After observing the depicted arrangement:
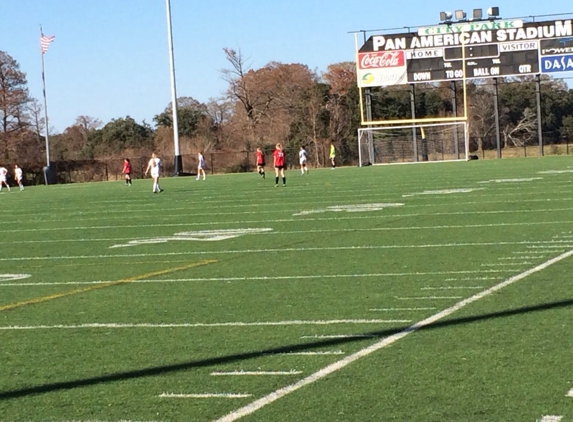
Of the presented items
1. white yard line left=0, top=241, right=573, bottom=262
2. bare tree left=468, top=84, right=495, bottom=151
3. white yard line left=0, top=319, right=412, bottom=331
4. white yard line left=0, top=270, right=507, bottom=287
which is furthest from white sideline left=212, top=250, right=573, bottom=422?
bare tree left=468, top=84, right=495, bottom=151

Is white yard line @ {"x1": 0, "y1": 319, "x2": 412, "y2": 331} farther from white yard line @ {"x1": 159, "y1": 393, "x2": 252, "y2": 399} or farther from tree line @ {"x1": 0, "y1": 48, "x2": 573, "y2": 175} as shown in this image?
tree line @ {"x1": 0, "y1": 48, "x2": 573, "y2": 175}

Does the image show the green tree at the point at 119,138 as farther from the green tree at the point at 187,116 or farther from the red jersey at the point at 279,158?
the red jersey at the point at 279,158

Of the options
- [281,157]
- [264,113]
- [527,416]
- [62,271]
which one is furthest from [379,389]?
[264,113]

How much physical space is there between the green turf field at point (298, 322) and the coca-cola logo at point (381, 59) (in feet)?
118

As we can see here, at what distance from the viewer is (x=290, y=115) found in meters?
79.6

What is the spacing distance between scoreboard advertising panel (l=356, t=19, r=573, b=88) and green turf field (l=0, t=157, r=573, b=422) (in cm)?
3513

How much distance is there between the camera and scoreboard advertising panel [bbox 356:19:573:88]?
5047 cm

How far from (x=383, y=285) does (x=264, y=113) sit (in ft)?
239

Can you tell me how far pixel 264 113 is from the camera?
81875 mm

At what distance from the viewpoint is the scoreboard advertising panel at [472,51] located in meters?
50.5


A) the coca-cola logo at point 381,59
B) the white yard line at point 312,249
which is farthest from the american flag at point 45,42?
the white yard line at point 312,249

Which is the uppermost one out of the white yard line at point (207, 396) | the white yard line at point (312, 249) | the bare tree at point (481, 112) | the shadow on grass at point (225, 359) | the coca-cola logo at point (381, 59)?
the coca-cola logo at point (381, 59)

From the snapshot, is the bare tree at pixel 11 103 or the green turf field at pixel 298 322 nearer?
the green turf field at pixel 298 322

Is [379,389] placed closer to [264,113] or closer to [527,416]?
[527,416]
